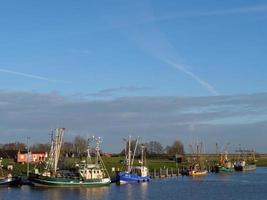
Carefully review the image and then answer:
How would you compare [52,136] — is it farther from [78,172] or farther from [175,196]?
[175,196]

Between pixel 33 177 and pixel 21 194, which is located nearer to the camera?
pixel 21 194

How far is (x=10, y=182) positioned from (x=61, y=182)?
1134cm

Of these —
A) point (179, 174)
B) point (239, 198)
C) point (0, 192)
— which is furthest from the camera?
point (179, 174)

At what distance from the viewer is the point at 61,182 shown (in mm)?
113000

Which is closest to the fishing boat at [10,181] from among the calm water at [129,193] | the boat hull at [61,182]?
the boat hull at [61,182]

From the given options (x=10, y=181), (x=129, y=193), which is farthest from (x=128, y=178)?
(x=10, y=181)

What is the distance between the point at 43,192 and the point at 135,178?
116ft

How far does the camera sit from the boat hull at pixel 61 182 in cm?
11312

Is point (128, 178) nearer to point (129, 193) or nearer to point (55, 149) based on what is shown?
point (55, 149)

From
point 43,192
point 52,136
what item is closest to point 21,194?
point 43,192

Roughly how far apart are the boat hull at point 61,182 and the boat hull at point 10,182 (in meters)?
2.75

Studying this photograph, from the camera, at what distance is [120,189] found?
11469cm

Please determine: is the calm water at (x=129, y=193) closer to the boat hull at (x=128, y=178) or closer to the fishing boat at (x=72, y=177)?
the fishing boat at (x=72, y=177)

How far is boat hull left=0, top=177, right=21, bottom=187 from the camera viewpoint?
11538 centimetres
